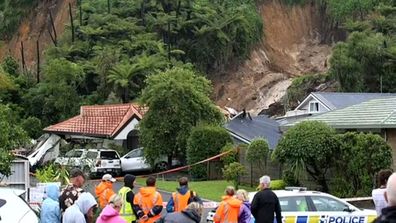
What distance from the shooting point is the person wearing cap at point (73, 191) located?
1175 centimetres

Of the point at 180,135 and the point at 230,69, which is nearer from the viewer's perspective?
the point at 180,135

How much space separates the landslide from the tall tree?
23805 mm

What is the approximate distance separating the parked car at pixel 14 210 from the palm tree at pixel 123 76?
41.9 m

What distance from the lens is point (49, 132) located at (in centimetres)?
4712

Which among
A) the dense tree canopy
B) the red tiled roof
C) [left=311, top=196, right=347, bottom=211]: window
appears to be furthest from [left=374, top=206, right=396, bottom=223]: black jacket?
the red tiled roof

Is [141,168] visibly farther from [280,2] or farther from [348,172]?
[280,2]

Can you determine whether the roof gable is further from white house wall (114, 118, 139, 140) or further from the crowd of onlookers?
white house wall (114, 118, 139, 140)

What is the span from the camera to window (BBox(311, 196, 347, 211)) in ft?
54.6

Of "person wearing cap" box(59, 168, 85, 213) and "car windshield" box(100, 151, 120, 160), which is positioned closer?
"person wearing cap" box(59, 168, 85, 213)

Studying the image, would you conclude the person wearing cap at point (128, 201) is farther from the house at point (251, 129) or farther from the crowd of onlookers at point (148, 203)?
the house at point (251, 129)

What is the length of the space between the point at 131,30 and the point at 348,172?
37.0m

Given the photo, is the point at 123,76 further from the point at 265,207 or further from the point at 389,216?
the point at 389,216

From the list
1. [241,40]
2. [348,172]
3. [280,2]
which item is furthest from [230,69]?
[348,172]

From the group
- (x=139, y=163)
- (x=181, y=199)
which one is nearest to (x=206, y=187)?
(x=139, y=163)
